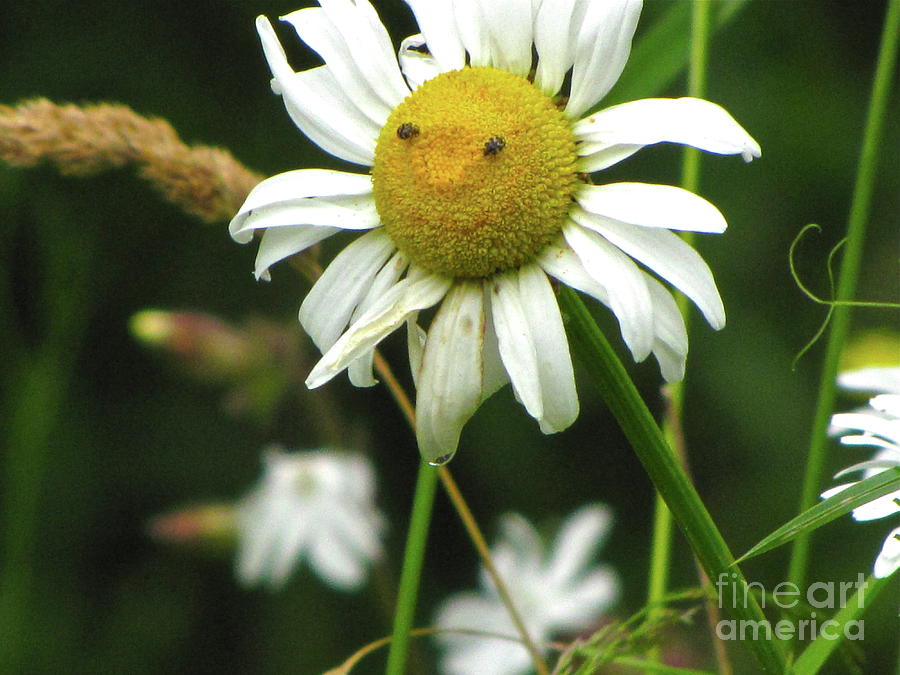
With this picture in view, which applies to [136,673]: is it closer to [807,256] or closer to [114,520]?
[114,520]

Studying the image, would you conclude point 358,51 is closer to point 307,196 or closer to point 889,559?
point 307,196

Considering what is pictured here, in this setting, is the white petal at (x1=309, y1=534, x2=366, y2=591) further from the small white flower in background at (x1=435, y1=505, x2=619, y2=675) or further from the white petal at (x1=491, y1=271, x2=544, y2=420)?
the white petal at (x1=491, y1=271, x2=544, y2=420)

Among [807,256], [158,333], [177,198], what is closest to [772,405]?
[807,256]

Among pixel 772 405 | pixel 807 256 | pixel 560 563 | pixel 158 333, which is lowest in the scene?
pixel 560 563

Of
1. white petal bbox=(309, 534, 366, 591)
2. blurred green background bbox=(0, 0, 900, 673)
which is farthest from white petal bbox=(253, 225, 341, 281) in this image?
white petal bbox=(309, 534, 366, 591)

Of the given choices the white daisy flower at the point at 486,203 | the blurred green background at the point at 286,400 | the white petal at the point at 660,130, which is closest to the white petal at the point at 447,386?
the white daisy flower at the point at 486,203

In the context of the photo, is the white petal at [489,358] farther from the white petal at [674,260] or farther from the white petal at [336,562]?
the white petal at [336,562]
